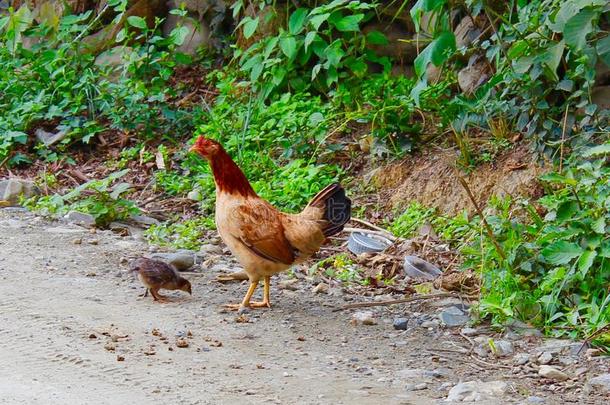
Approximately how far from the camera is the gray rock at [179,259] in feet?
26.1

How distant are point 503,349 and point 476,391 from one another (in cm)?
81

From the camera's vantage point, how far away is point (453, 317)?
6.89 metres

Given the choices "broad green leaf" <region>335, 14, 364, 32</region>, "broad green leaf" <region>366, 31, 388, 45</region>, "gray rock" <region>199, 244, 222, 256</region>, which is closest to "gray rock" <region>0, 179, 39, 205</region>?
"gray rock" <region>199, 244, 222, 256</region>

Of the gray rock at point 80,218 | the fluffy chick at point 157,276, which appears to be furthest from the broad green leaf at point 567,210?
the gray rock at point 80,218

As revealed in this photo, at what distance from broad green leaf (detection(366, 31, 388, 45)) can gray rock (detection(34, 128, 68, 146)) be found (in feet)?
10.7

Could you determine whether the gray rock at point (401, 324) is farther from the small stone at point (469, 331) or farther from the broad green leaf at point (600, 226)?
the broad green leaf at point (600, 226)

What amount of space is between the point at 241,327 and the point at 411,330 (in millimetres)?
1048

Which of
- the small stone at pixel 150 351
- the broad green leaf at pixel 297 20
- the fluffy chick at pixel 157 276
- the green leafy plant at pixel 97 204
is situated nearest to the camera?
the small stone at pixel 150 351

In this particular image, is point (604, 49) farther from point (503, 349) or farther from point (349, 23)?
point (349, 23)

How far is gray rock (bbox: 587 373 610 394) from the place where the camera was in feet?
18.5

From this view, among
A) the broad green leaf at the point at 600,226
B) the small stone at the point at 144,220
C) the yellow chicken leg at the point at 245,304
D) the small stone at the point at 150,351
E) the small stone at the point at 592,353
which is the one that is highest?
the small stone at the point at 150,351

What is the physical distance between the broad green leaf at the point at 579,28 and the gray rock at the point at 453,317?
181 cm

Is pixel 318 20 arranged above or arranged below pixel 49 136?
above

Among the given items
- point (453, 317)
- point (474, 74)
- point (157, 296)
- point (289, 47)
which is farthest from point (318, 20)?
point (453, 317)
